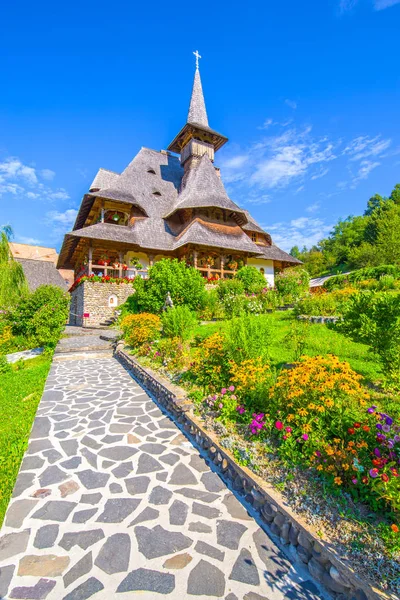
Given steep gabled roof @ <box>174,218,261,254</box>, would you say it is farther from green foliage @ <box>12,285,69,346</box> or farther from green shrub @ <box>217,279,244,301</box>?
green foliage @ <box>12,285,69,346</box>

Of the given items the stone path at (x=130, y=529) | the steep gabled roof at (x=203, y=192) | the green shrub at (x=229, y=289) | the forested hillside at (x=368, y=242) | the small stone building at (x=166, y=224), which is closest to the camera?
the stone path at (x=130, y=529)

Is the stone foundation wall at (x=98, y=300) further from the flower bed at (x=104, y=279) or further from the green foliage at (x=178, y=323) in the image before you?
the green foliage at (x=178, y=323)

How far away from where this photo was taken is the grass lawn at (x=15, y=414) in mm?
3294

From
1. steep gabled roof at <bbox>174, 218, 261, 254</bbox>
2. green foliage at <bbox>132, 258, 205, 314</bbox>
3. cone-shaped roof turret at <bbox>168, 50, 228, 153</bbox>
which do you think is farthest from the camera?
cone-shaped roof turret at <bbox>168, 50, 228, 153</bbox>

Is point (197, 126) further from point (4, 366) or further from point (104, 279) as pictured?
point (4, 366)

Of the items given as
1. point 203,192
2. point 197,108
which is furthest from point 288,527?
point 197,108

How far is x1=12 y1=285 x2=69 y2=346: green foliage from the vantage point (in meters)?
10.6

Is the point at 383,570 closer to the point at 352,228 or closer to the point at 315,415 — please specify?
the point at 315,415

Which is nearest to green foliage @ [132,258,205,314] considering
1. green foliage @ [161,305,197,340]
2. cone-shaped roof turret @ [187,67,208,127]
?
green foliage @ [161,305,197,340]

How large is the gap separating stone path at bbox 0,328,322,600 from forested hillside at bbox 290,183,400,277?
32.9 meters

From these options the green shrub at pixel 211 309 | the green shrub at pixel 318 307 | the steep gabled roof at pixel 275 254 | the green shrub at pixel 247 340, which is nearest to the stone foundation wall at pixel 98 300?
the green shrub at pixel 211 309

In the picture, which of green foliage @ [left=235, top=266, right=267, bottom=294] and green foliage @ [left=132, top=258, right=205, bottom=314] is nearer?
green foliage @ [left=132, top=258, right=205, bottom=314]

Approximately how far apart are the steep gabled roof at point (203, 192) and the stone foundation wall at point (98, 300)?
280 inches

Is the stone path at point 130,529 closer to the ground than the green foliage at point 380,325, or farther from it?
closer to the ground
